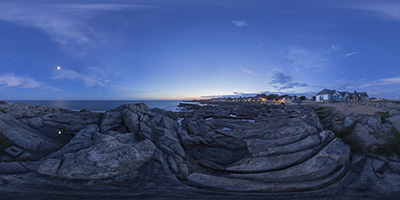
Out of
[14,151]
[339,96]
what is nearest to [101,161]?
[14,151]

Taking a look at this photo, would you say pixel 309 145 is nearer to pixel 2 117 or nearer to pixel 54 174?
pixel 54 174

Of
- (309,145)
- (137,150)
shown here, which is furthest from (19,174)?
(309,145)

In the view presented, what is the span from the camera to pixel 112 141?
13.3 metres

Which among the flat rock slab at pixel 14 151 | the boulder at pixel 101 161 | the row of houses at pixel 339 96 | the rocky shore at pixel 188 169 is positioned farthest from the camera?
the row of houses at pixel 339 96

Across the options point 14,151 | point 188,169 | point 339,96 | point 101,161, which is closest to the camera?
point 101,161

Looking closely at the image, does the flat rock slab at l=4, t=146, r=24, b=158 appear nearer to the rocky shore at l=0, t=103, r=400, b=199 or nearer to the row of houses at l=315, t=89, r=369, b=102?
the rocky shore at l=0, t=103, r=400, b=199

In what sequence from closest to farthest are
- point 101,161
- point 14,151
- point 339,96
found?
point 101,161 → point 14,151 → point 339,96

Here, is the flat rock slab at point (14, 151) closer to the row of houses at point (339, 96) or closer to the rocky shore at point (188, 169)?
the rocky shore at point (188, 169)

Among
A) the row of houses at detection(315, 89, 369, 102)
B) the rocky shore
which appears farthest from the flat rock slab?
the row of houses at detection(315, 89, 369, 102)

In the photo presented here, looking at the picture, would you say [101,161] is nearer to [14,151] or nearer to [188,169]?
[188,169]

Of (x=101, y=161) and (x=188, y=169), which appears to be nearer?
(x=101, y=161)

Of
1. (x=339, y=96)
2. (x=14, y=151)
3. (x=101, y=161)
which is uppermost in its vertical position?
(x=339, y=96)

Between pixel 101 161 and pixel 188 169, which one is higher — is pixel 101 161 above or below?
above

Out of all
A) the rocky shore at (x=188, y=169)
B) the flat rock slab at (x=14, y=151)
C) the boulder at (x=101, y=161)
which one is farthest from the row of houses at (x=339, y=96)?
the flat rock slab at (x=14, y=151)
